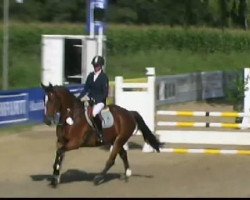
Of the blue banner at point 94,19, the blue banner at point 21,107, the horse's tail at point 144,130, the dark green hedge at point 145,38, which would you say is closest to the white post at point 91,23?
the blue banner at point 94,19

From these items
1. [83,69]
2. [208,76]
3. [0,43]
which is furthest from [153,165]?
[0,43]

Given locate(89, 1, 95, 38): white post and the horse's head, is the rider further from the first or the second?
locate(89, 1, 95, 38): white post

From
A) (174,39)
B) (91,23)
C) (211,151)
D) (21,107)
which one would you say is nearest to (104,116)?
(211,151)

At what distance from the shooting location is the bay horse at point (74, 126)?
12766 mm

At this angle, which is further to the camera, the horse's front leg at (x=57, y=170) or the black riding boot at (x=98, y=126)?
the black riding boot at (x=98, y=126)

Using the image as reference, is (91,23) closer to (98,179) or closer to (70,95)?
(70,95)

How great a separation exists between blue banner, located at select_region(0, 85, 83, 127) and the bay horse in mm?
Answer: 7611

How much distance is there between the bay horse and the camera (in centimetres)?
1277

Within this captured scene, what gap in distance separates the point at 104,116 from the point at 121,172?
189cm

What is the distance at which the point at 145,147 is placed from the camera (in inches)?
711

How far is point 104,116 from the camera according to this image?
A: 44.0 ft

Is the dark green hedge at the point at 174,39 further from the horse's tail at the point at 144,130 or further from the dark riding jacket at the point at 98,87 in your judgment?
the dark riding jacket at the point at 98,87

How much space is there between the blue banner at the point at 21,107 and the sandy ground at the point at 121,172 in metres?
1.39

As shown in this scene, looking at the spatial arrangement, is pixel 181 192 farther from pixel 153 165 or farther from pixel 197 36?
pixel 197 36
